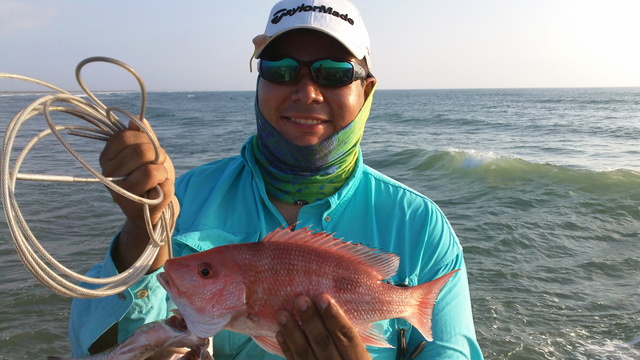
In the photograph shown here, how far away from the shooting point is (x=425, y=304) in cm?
203

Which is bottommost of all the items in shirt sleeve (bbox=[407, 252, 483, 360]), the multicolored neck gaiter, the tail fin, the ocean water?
the ocean water

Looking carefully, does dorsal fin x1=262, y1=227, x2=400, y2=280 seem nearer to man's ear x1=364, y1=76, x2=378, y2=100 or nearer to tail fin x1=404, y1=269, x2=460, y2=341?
tail fin x1=404, y1=269, x2=460, y2=341

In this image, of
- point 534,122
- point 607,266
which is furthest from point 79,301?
point 534,122

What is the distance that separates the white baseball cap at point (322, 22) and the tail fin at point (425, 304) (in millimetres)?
1155

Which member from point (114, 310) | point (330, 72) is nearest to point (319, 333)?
point (114, 310)

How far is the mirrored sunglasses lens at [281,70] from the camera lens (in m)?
2.35

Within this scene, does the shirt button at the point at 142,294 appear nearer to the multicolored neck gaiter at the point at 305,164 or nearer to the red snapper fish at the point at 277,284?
the red snapper fish at the point at 277,284

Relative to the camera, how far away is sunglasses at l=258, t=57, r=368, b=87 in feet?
7.64

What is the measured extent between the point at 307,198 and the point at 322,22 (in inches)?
35.7

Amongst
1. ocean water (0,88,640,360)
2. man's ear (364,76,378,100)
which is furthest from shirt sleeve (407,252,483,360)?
ocean water (0,88,640,360)

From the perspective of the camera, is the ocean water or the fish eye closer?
the fish eye

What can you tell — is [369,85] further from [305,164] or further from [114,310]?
[114,310]

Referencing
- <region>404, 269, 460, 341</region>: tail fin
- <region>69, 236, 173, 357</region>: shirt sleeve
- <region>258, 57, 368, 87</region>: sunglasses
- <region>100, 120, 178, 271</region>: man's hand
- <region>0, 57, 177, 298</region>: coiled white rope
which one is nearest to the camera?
<region>0, 57, 177, 298</region>: coiled white rope

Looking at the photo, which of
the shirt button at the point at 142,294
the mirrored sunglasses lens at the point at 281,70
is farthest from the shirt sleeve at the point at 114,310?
the mirrored sunglasses lens at the point at 281,70
